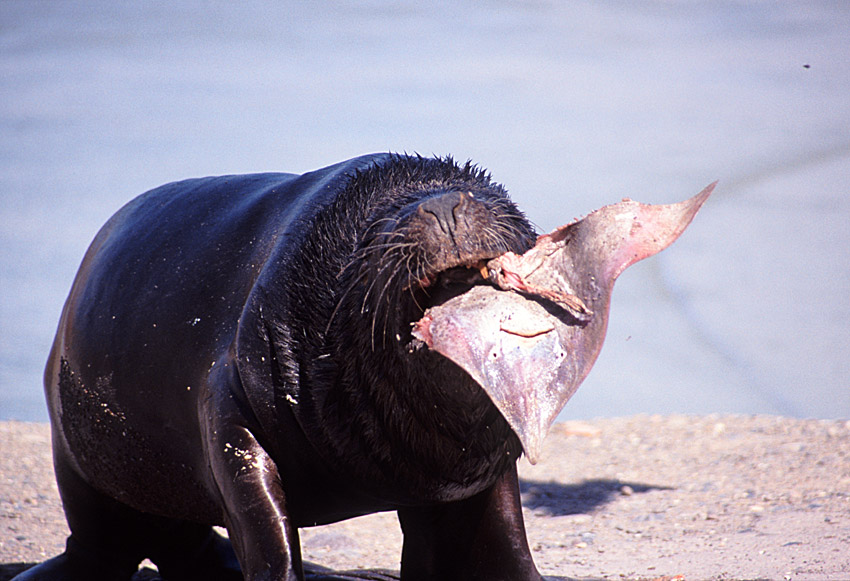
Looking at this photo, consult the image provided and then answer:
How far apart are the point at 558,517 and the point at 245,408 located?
9.91ft

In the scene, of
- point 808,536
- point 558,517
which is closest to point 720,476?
point 558,517

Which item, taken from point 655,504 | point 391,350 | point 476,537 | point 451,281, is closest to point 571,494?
point 655,504

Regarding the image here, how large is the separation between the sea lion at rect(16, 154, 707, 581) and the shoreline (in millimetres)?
1050

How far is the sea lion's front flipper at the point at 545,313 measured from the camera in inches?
81.7

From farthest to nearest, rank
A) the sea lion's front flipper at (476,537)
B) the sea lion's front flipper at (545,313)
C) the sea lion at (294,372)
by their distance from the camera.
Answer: the sea lion's front flipper at (476,537) < the sea lion at (294,372) < the sea lion's front flipper at (545,313)

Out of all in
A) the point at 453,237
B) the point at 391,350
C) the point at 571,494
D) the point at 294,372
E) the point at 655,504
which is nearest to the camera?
the point at 453,237

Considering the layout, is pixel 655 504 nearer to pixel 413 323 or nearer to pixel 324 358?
pixel 324 358

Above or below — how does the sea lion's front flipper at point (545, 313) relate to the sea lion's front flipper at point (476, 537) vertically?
above

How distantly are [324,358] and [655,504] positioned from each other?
3.33 metres

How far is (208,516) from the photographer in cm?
343

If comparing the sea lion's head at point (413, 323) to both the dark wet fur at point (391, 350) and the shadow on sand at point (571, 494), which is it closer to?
the dark wet fur at point (391, 350)

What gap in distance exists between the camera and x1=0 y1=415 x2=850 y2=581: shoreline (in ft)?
13.7

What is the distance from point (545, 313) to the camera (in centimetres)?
218

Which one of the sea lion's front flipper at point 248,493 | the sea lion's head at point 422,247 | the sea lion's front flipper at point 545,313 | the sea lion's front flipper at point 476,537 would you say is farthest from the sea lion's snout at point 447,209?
the sea lion's front flipper at point 476,537
